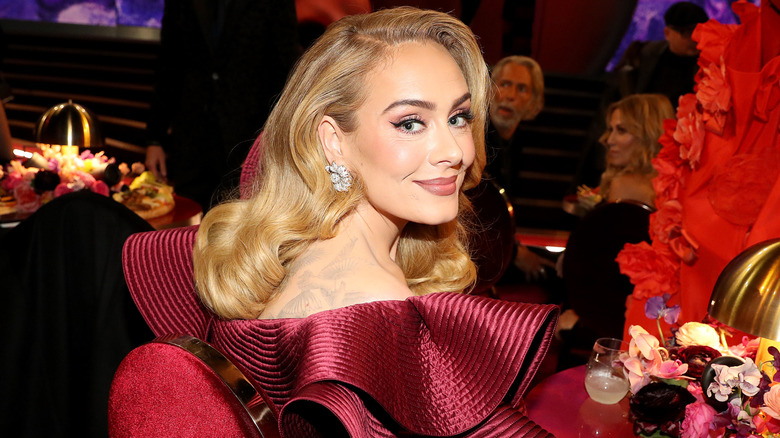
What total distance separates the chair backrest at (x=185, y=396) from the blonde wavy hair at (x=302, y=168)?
344 millimetres

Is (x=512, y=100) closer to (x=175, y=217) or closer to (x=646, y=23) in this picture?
(x=175, y=217)

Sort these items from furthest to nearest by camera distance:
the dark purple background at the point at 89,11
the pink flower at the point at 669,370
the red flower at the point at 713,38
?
the dark purple background at the point at 89,11 < the red flower at the point at 713,38 < the pink flower at the point at 669,370

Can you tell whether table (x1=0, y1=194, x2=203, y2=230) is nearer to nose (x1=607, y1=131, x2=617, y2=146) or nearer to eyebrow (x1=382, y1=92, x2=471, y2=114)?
eyebrow (x1=382, y1=92, x2=471, y2=114)

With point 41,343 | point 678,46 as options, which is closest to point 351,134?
point 41,343

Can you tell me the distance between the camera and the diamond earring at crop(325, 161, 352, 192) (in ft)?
4.67

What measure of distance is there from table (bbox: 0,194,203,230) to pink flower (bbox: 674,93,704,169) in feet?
6.68

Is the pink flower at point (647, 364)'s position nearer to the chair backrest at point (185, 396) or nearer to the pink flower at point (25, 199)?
the chair backrest at point (185, 396)

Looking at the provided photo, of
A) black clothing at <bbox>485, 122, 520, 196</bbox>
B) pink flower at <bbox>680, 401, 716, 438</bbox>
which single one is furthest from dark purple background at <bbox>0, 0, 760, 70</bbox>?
pink flower at <bbox>680, 401, 716, 438</bbox>

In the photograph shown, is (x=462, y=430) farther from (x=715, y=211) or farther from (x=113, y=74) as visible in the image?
(x=113, y=74)

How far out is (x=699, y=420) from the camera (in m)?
1.37

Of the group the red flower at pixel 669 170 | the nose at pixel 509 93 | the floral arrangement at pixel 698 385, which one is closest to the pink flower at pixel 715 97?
the red flower at pixel 669 170

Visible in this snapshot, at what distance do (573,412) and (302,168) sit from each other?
85 centimetres

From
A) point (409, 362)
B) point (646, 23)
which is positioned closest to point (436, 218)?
point (409, 362)

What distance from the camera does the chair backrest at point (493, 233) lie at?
125 inches
